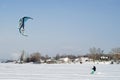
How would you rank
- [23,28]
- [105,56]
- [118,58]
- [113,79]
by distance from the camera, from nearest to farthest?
[23,28]
[113,79]
[118,58]
[105,56]

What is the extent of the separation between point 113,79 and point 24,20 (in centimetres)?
744

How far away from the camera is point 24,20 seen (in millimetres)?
14539

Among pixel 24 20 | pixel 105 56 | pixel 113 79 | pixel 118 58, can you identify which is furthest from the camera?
pixel 105 56

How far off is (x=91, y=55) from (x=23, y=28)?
121185mm

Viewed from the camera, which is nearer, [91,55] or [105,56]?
[91,55]

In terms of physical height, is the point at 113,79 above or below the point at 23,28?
below

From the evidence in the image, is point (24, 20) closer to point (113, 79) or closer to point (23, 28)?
point (23, 28)

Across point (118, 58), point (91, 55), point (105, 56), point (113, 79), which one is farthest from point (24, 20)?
point (105, 56)

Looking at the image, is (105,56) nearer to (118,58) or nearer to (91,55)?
(91,55)

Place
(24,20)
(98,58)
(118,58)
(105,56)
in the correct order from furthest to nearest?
(105,56) < (98,58) < (118,58) < (24,20)

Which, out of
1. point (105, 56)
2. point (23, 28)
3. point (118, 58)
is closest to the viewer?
point (23, 28)

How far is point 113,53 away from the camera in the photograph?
127 meters

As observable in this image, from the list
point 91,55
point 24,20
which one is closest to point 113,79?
point 24,20

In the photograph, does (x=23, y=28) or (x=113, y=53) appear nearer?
(x=23, y=28)
